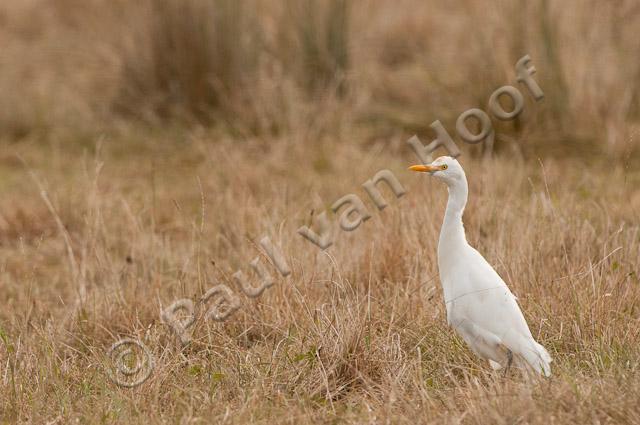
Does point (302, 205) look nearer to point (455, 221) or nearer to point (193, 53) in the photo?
point (455, 221)

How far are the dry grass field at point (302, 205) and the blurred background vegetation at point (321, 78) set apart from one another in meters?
0.02

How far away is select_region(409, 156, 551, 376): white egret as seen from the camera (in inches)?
139

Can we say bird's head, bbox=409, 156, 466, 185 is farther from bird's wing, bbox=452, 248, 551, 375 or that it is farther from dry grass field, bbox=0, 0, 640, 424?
dry grass field, bbox=0, 0, 640, 424

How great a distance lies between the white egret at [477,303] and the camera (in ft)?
11.6

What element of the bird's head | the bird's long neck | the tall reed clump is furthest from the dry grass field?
the bird's head

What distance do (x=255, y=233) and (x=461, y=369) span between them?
1856 millimetres

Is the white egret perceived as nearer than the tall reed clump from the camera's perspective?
Yes

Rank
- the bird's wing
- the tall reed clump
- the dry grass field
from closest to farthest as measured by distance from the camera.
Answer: the bird's wing, the dry grass field, the tall reed clump

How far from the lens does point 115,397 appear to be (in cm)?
359

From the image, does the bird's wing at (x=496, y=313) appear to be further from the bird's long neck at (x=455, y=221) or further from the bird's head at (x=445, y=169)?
the bird's head at (x=445, y=169)

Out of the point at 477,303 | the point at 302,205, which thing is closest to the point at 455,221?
the point at 477,303

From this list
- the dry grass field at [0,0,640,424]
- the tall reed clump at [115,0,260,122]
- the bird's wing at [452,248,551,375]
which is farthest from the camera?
the tall reed clump at [115,0,260,122]

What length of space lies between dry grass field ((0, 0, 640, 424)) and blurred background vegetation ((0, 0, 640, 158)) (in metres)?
0.02

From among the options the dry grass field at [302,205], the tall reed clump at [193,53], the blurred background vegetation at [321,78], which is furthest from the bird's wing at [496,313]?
the tall reed clump at [193,53]
